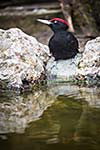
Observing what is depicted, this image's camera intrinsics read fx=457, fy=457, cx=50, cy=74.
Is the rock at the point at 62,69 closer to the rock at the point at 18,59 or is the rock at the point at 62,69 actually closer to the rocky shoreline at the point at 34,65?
the rocky shoreline at the point at 34,65

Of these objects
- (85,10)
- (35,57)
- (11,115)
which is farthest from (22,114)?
(85,10)

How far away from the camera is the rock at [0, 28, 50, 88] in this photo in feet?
25.1

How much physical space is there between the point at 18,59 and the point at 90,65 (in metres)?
1.25

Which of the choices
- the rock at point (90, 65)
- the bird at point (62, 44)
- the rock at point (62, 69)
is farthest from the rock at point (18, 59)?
the rock at point (90, 65)

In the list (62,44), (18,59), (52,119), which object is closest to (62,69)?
(62,44)

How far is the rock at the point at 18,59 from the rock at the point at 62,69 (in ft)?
0.54

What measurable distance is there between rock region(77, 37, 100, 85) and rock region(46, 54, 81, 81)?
0.16m

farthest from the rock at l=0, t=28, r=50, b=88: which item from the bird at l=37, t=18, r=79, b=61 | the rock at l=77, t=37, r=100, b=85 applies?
the rock at l=77, t=37, r=100, b=85

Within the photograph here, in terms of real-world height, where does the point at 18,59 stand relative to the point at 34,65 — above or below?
above

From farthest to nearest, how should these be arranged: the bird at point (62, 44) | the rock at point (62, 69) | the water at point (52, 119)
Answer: the bird at point (62, 44)
the rock at point (62, 69)
the water at point (52, 119)

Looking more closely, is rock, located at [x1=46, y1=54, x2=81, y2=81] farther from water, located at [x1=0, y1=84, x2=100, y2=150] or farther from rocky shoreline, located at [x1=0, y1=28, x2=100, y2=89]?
water, located at [x1=0, y1=84, x2=100, y2=150]

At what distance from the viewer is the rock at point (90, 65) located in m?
7.73

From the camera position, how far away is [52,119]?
19.4ft

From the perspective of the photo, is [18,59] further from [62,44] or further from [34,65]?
[62,44]
